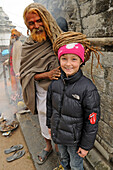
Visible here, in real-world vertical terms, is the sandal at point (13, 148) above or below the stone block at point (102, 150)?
below

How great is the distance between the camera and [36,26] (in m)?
1.59

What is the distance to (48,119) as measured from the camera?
5.39ft

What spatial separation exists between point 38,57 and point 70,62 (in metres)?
0.64

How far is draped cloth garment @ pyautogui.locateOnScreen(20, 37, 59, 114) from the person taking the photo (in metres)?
1.70

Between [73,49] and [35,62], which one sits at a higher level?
[73,49]

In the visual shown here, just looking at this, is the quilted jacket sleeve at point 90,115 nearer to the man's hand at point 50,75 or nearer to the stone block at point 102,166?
the man's hand at point 50,75

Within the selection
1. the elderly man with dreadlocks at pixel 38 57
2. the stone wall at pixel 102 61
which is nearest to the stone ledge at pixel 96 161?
the stone wall at pixel 102 61

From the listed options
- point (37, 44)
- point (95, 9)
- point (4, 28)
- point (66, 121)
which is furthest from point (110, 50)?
point (4, 28)

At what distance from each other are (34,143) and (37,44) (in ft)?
6.79

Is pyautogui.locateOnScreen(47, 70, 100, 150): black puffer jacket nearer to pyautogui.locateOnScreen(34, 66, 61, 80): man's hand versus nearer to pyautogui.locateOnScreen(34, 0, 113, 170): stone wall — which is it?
pyautogui.locateOnScreen(34, 66, 61, 80): man's hand

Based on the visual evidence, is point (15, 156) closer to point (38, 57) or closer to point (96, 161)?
point (96, 161)

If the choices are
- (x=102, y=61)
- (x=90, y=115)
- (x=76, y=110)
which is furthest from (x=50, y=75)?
(x=102, y=61)

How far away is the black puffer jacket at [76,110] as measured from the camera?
1.22 meters

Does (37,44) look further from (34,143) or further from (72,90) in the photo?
(34,143)
